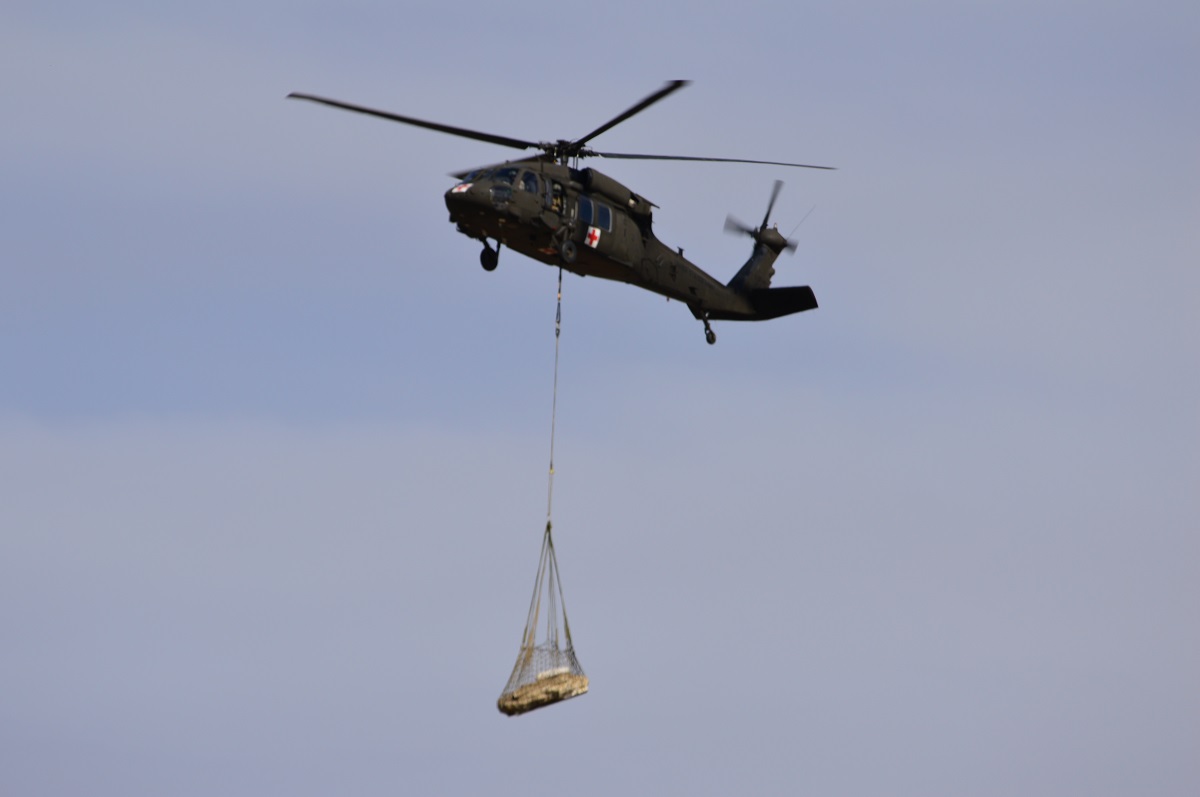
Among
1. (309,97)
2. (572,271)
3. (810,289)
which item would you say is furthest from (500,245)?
(810,289)

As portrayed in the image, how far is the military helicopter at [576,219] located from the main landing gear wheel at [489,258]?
0.9 inches

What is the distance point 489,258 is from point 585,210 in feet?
8.26

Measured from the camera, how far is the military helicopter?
42.7 m

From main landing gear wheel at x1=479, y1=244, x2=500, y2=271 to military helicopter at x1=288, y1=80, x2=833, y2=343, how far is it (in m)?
0.02

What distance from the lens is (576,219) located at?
44.6m

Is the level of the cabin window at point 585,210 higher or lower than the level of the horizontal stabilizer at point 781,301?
higher

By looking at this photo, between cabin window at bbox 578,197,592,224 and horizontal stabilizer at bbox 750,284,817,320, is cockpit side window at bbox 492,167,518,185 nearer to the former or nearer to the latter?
cabin window at bbox 578,197,592,224

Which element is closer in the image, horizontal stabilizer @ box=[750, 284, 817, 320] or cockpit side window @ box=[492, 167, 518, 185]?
cockpit side window @ box=[492, 167, 518, 185]

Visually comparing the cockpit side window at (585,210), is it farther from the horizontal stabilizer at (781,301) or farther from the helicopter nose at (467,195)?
the horizontal stabilizer at (781,301)

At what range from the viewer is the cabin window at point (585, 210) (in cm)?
4481

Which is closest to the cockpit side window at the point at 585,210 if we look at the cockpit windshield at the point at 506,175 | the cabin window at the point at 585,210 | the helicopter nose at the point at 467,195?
the cabin window at the point at 585,210

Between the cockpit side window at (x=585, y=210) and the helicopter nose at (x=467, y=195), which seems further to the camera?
the cockpit side window at (x=585, y=210)

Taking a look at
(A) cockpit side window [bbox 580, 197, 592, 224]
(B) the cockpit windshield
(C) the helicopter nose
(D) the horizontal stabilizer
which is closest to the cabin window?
(A) cockpit side window [bbox 580, 197, 592, 224]

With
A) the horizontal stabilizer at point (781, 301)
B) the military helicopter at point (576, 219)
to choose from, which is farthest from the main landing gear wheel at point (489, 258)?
the horizontal stabilizer at point (781, 301)
